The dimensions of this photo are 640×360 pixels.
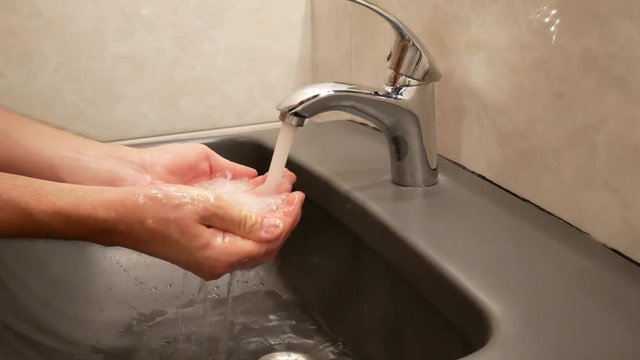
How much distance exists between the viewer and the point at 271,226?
0.49m

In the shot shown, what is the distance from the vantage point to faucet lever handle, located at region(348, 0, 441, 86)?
558 mm

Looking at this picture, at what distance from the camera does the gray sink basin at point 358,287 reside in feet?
1.40

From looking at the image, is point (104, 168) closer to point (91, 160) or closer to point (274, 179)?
point (91, 160)

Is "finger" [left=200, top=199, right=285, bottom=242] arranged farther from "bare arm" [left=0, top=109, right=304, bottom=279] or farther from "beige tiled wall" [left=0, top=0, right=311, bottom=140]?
"beige tiled wall" [left=0, top=0, right=311, bottom=140]

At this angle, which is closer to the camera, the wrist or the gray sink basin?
the gray sink basin

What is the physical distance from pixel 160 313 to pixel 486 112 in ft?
1.25

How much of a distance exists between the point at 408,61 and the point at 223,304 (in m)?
0.31

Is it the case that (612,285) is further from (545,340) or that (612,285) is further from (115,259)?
(115,259)

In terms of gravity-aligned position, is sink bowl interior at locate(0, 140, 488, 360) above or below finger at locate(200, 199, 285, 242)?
below

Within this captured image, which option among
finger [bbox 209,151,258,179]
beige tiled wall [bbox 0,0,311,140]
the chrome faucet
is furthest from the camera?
beige tiled wall [bbox 0,0,311,140]

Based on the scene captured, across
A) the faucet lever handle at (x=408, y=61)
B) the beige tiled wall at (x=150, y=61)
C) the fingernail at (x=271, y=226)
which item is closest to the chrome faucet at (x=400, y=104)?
the faucet lever handle at (x=408, y=61)

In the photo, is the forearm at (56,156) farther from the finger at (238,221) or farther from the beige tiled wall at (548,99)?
the beige tiled wall at (548,99)

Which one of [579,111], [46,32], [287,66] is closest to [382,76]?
[287,66]

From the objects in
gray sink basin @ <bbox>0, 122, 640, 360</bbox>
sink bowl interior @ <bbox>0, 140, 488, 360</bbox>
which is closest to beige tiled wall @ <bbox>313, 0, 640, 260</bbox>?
gray sink basin @ <bbox>0, 122, 640, 360</bbox>
